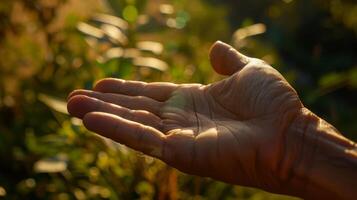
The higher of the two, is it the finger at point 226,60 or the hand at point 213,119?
the finger at point 226,60

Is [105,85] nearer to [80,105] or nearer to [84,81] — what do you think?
[80,105]

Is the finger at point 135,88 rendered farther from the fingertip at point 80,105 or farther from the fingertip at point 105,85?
the fingertip at point 80,105

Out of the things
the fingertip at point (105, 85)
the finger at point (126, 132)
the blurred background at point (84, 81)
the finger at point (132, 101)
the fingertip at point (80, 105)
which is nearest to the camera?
the finger at point (126, 132)

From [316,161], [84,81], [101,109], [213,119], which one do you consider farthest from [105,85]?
[84,81]

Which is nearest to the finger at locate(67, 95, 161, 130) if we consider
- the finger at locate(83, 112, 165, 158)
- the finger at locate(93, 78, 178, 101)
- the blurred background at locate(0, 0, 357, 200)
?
the finger at locate(83, 112, 165, 158)

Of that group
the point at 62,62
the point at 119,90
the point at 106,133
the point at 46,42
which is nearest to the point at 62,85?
the point at 62,62

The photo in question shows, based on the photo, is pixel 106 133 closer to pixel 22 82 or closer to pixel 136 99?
pixel 136 99

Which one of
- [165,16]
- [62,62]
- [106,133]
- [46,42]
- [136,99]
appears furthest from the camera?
[46,42]

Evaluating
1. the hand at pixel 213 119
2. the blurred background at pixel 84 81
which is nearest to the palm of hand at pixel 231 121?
the hand at pixel 213 119
